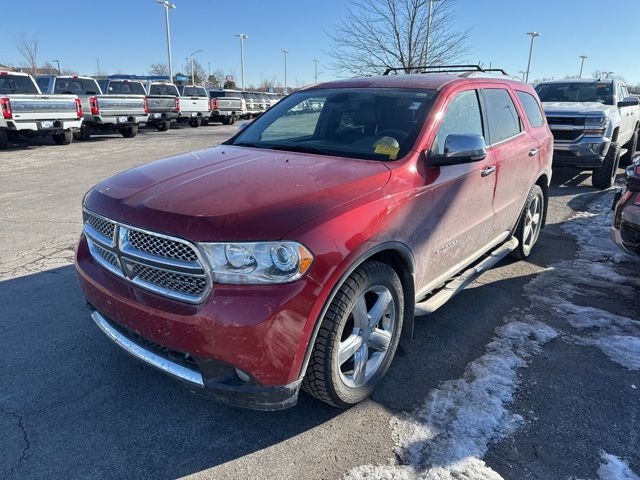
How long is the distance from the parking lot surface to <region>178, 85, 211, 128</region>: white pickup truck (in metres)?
18.6

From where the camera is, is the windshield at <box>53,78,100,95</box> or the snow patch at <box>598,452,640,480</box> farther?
the windshield at <box>53,78,100,95</box>

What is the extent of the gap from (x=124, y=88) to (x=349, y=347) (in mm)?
19034

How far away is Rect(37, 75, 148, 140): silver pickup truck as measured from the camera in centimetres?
1565

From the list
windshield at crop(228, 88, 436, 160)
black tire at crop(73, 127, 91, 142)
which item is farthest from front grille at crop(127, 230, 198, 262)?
black tire at crop(73, 127, 91, 142)

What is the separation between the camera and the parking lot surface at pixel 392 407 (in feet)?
7.68

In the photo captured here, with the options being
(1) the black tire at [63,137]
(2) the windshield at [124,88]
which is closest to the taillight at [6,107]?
(1) the black tire at [63,137]

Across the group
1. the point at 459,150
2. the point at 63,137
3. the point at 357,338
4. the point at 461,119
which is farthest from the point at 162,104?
the point at 357,338

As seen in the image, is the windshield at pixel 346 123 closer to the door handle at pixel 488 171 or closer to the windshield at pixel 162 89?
the door handle at pixel 488 171

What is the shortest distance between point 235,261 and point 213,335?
35 centimetres

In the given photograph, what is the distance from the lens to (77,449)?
2400 millimetres

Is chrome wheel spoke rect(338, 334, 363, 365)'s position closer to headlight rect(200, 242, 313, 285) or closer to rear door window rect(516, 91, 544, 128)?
headlight rect(200, 242, 313, 285)

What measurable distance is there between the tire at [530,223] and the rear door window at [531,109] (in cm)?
68

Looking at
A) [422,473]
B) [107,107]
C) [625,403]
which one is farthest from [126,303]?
[107,107]

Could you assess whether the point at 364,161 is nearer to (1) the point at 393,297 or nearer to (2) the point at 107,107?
(1) the point at 393,297
